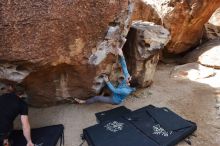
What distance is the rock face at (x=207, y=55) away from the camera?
7.60 m

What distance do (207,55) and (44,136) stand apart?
534cm

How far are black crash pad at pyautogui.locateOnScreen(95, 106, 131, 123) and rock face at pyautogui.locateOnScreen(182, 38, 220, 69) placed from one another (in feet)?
11.5

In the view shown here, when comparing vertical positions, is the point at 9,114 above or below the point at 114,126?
above

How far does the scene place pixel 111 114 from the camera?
486cm

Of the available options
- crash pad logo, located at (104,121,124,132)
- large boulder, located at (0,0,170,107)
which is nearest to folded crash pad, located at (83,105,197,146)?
crash pad logo, located at (104,121,124,132)

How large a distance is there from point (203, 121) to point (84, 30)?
2447 millimetres

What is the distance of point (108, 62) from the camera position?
5.01 metres

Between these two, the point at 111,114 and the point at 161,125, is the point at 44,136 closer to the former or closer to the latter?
the point at 111,114

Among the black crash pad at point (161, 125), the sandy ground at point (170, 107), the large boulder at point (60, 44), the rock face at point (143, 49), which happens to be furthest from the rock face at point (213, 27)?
the black crash pad at point (161, 125)

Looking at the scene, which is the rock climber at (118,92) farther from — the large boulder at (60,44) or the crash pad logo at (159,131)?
the crash pad logo at (159,131)

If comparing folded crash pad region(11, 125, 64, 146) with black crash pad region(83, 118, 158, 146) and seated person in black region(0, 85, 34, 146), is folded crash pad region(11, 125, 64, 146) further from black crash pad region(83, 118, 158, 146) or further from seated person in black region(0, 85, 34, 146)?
black crash pad region(83, 118, 158, 146)

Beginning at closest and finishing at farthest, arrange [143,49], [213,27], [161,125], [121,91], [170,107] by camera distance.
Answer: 1. [161,125]
2. [121,91]
3. [170,107]
4. [143,49]
5. [213,27]

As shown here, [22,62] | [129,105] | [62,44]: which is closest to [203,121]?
[129,105]

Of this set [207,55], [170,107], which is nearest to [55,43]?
[170,107]
